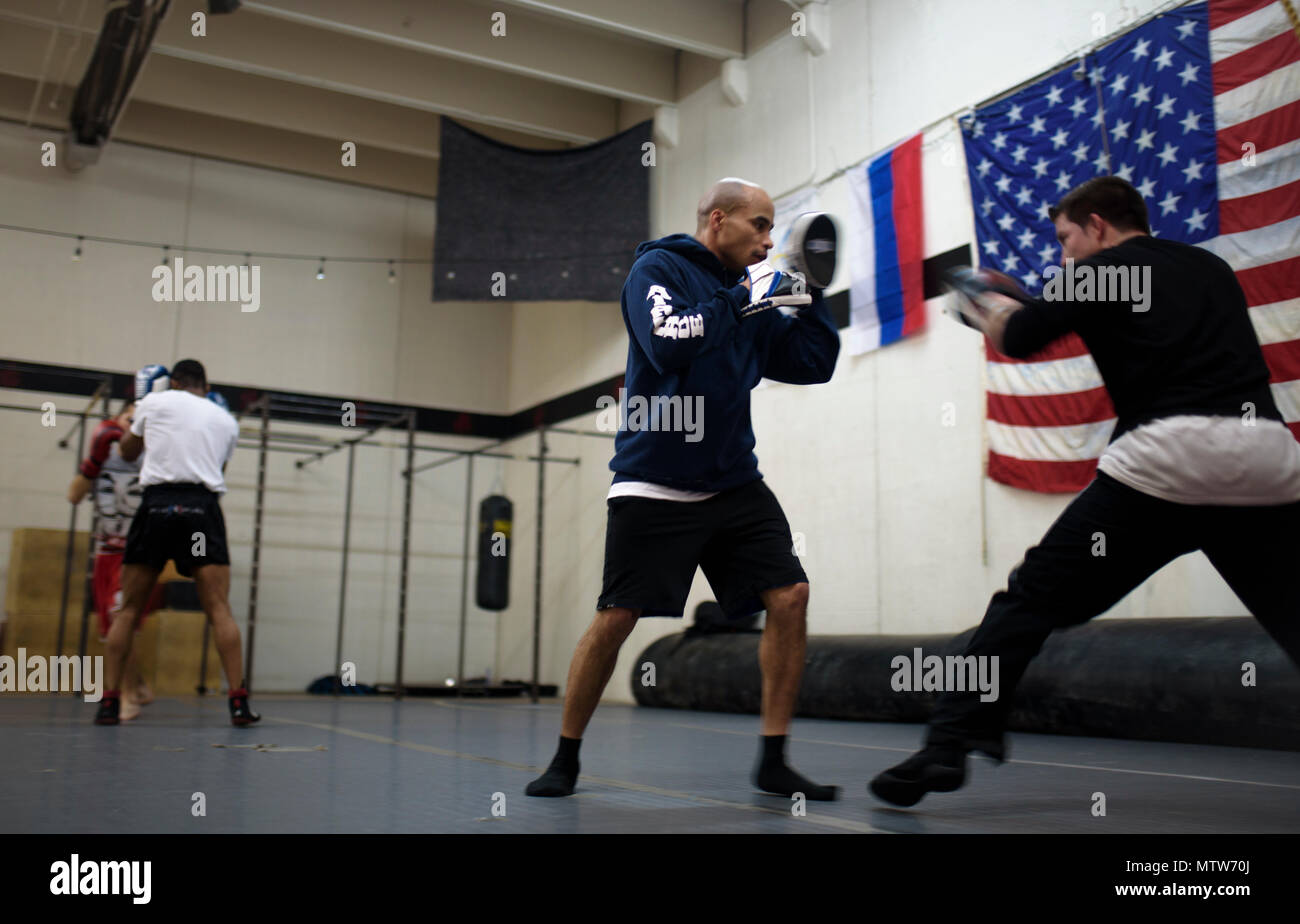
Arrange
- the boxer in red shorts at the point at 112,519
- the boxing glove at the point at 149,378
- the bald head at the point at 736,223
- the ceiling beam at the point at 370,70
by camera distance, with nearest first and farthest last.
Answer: the bald head at the point at 736,223, the boxing glove at the point at 149,378, the boxer in red shorts at the point at 112,519, the ceiling beam at the point at 370,70

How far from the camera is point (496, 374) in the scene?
12320 millimetres

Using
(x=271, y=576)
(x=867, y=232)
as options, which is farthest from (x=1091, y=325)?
(x=271, y=576)

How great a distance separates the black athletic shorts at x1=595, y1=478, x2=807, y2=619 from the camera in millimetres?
2506

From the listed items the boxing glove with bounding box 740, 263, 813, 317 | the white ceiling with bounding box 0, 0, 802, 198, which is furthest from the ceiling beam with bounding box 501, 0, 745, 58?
the boxing glove with bounding box 740, 263, 813, 317

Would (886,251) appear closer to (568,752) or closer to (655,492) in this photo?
(655,492)

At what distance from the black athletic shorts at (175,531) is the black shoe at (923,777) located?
3.33 meters

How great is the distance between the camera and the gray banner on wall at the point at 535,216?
9.51m

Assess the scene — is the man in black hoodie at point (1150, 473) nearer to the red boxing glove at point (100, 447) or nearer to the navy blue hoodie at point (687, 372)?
the navy blue hoodie at point (687, 372)

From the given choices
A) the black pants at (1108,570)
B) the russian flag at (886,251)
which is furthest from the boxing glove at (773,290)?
the russian flag at (886,251)

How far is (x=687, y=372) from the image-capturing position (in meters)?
2.53

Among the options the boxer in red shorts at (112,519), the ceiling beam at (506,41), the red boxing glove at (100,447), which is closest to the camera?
the red boxing glove at (100,447)

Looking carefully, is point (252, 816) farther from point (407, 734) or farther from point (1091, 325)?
point (407, 734)

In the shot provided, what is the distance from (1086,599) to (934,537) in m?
4.51

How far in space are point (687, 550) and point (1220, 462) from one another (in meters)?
1.12
